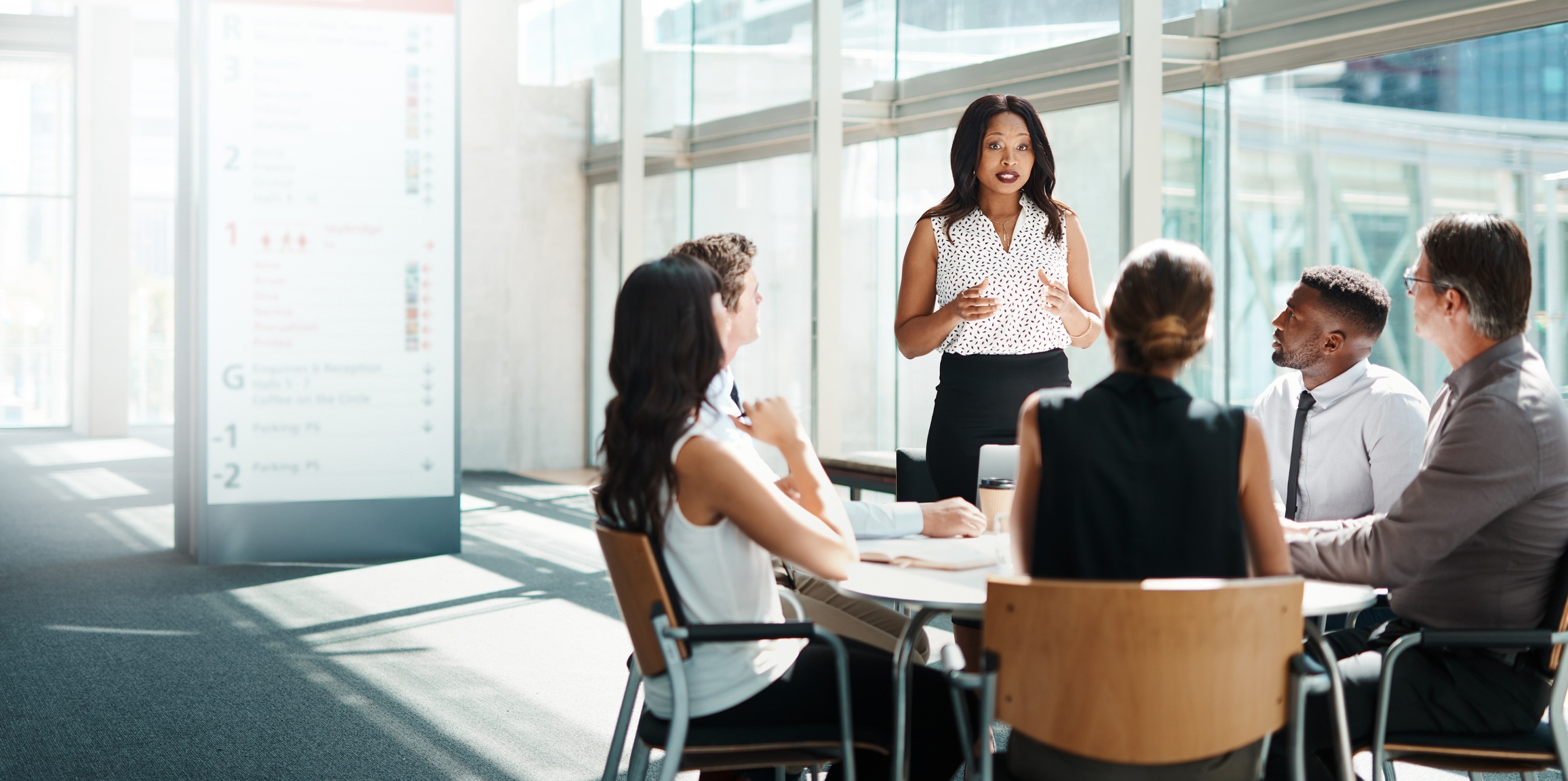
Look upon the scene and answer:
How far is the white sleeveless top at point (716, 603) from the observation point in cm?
195

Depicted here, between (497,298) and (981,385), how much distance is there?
788cm

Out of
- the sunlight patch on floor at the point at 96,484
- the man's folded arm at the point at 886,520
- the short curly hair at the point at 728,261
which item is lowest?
the sunlight patch on floor at the point at 96,484

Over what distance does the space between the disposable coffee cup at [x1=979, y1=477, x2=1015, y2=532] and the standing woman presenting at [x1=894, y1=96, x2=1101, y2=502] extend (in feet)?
1.86

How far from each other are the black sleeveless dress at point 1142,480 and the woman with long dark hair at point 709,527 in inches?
16.9

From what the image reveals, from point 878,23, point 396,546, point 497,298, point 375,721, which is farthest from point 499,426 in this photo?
point 375,721

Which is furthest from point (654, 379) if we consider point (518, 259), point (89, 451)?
point (89, 451)

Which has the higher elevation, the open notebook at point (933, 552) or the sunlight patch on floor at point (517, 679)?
the open notebook at point (933, 552)

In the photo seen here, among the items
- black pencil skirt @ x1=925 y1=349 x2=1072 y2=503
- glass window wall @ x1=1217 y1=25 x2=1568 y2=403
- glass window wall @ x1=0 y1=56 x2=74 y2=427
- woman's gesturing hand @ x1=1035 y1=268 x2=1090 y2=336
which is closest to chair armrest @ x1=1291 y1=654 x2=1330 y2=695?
black pencil skirt @ x1=925 y1=349 x2=1072 y2=503

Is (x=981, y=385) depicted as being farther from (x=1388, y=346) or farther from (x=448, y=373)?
(x=448, y=373)

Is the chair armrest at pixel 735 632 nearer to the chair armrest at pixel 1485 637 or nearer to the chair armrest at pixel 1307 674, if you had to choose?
the chair armrest at pixel 1307 674

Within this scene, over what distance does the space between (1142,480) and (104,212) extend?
14652 mm

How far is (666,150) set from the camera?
9023mm

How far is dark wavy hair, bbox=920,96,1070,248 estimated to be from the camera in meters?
2.97

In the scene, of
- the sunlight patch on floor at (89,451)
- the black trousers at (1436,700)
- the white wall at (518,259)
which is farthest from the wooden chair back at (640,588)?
the sunlight patch on floor at (89,451)
